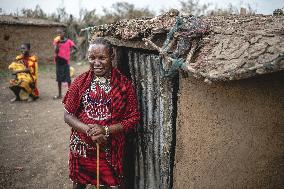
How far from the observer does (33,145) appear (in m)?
5.84

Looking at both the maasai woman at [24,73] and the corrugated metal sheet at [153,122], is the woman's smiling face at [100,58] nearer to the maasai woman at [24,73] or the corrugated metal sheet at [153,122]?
the corrugated metal sheet at [153,122]

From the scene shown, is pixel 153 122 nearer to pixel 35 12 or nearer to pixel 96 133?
pixel 96 133

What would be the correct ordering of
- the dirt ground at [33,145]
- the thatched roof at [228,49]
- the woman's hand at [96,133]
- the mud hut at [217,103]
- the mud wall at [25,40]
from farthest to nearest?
1. the mud wall at [25,40]
2. the dirt ground at [33,145]
3. the woman's hand at [96,133]
4. the mud hut at [217,103]
5. the thatched roof at [228,49]

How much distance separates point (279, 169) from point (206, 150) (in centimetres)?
65

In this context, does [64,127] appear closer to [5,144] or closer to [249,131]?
[5,144]

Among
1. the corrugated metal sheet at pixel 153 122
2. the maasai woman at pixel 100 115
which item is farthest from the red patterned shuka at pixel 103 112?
the corrugated metal sheet at pixel 153 122

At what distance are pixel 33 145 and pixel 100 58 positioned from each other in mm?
3799

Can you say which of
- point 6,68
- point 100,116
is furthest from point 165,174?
point 6,68

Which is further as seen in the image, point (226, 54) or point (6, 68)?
point (6, 68)

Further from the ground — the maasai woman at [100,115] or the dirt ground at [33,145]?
the maasai woman at [100,115]

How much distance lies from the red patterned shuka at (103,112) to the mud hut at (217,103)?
34 cm

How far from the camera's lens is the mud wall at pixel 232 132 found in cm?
234

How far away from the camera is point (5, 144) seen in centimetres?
581

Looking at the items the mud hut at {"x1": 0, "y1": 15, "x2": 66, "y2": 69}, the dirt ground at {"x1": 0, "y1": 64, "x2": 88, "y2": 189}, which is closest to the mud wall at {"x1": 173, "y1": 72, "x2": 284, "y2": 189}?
the dirt ground at {"x1": 0, "y1": 64, "x2": 88, "y2": 189}
